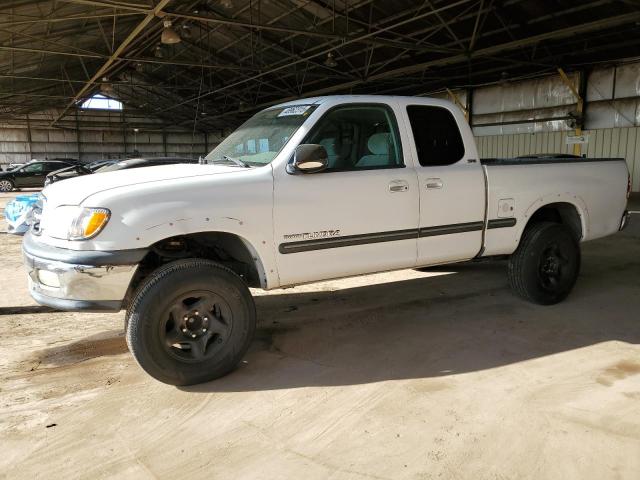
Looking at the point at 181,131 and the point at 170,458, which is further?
the point at 181,131

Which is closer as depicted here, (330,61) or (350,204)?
(350,204)

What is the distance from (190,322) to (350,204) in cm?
149

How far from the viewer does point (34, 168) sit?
79.5 feet

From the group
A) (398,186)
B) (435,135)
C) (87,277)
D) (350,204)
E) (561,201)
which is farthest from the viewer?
(561,201)

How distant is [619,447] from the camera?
269cm

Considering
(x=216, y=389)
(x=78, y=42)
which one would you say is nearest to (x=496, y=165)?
(x=216, y=389)

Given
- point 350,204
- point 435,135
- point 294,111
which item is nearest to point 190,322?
point 350,204

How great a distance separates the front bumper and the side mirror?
122 cm

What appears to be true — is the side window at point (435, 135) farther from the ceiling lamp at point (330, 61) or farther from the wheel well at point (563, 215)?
the ceiling lamp at point (330, 61)

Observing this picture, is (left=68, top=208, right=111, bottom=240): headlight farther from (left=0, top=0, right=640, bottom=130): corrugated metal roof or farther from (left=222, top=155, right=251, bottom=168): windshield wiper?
(left=0, top=0, right=640, bottom=130): corrugated metal roof

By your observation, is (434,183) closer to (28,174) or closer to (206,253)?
(206,253)

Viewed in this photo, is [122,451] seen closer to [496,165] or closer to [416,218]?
[416,218]

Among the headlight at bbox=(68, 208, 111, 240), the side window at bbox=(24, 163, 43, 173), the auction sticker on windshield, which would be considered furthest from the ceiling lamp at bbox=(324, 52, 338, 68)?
the headlight at bbox=(68, 208, 111, 240)

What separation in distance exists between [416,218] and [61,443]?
300 cm
